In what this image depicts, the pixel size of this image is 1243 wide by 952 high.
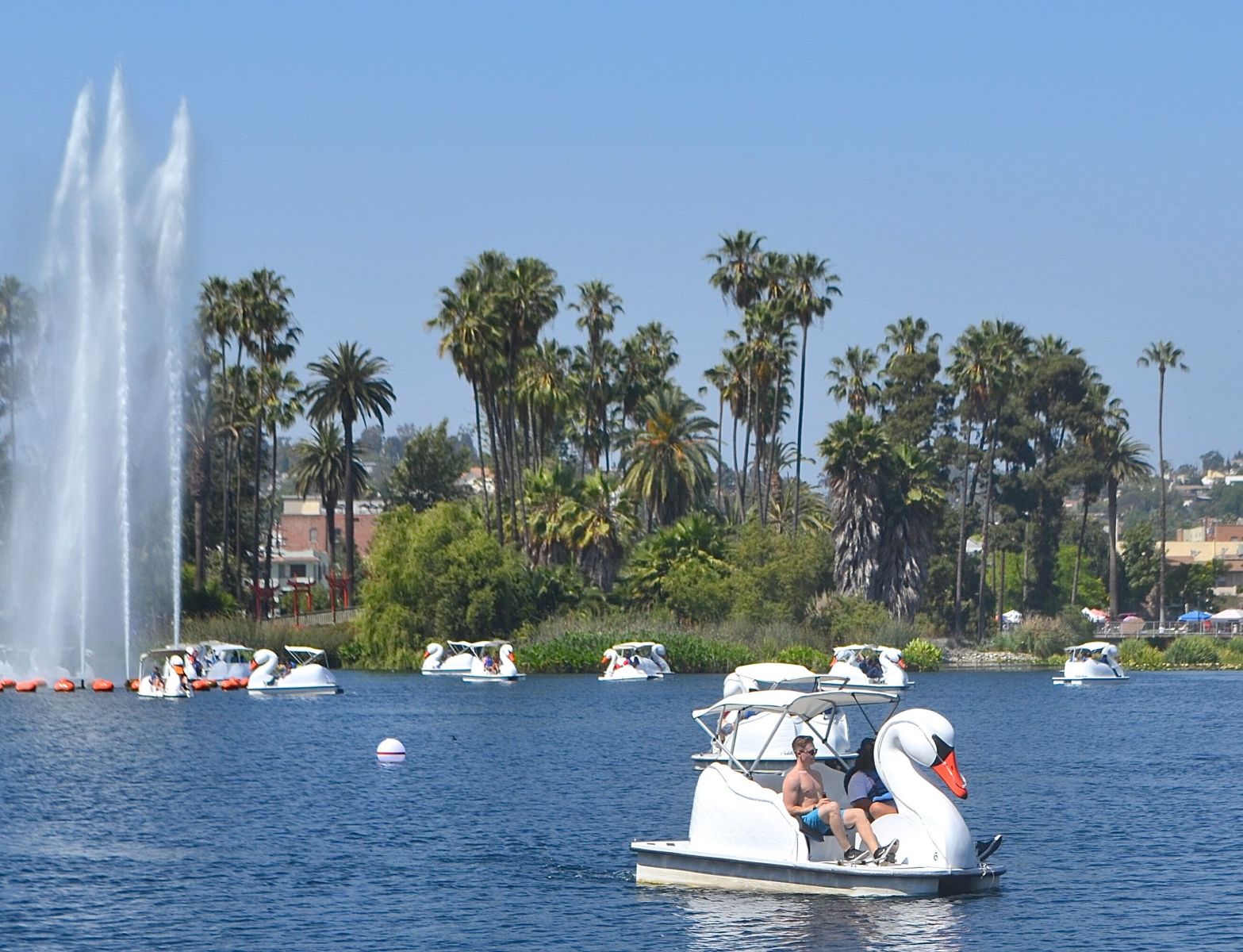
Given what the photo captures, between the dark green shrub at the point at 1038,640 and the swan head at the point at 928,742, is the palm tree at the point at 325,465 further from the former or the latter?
the swan head at the point at 928,742

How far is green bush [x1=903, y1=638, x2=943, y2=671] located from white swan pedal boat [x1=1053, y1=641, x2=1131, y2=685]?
360 inches

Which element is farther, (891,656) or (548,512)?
(548,512)

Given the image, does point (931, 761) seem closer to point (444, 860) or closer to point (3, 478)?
point (444, 860)

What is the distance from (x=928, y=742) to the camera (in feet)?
89.5

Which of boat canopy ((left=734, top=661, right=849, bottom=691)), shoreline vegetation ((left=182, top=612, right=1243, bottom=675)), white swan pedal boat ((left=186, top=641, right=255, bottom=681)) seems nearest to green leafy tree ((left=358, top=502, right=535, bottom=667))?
shoreline vegetation ((left=182, top=612, right=1243, bottom=675))

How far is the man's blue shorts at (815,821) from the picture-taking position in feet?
88.6

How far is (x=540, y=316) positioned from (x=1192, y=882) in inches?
3187

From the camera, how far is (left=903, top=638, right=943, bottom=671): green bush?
107m

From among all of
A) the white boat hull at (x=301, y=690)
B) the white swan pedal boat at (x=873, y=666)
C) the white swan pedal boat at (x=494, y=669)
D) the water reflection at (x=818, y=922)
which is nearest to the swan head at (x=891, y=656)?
the white swan pedal boat at (x=873, y=666)

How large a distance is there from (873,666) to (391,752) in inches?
1648

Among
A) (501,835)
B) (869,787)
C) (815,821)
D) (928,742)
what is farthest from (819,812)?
(501,835)

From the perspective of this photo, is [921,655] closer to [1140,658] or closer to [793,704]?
[1140,658]

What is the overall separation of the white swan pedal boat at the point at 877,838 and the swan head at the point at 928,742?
0.04 ft

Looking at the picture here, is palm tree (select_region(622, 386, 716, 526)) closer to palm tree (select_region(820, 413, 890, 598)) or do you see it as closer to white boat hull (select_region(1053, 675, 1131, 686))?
palm tree (select_region(820, 413, 890, 598))
